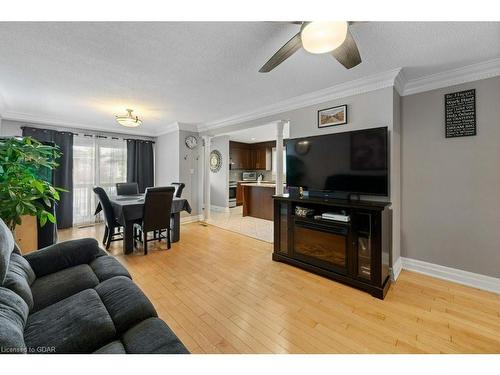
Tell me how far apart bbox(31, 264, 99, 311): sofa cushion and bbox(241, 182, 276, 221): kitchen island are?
4.32m

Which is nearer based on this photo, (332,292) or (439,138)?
(332,292)

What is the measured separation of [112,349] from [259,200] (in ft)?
16.5

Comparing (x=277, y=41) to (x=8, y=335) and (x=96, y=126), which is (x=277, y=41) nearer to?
(x=8, y=335)

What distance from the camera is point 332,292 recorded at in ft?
7.50

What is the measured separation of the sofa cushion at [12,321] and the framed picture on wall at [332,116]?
325 centimetres

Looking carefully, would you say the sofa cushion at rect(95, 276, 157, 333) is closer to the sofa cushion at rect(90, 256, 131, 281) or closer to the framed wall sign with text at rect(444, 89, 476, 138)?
the sofa cushion at rect(90, 256, 131, 281)

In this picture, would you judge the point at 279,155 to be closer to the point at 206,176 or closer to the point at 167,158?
the point at 206,176

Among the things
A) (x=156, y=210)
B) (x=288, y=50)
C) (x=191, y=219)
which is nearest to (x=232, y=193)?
(x=191, y=219)

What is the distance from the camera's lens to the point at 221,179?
6.91 metres

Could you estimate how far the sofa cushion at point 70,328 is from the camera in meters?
0.98

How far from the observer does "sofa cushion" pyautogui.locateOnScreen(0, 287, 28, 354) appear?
30.9 inches

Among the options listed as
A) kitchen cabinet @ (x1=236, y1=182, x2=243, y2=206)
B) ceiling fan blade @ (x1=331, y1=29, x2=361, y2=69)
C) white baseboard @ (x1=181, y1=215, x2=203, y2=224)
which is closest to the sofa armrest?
ceiling fan blade @ (x1=331, y1=29, x2=361, y2=69)

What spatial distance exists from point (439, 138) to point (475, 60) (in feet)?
2.57
